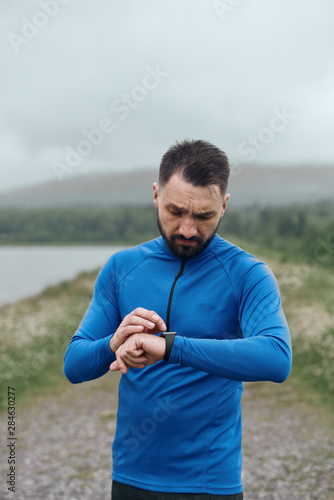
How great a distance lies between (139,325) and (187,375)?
44 centimetres

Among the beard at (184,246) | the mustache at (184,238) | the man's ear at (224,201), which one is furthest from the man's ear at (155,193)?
the man's ear at (224,201)

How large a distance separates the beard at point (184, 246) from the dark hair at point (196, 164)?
278 mm

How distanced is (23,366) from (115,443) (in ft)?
36.3

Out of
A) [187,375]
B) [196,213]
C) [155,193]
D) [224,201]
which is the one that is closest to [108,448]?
[187,375]

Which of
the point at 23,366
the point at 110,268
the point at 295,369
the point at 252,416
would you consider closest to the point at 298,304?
the point at 295,369

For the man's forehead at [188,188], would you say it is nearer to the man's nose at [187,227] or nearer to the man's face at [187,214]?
the man's face at [187,214]

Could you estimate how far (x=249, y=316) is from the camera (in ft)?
→ 8.32

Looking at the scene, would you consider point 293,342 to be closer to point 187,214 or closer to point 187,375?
point 187,375

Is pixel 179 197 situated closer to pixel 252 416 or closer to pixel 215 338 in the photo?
pixel 215 338

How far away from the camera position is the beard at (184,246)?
2.71 metres

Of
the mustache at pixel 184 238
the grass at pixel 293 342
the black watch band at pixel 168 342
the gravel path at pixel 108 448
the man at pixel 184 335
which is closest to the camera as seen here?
the black watch band at pixel 168 342

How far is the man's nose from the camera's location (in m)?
2.64

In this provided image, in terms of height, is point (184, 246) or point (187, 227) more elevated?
point (187, 227)

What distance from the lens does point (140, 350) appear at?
2430mm
